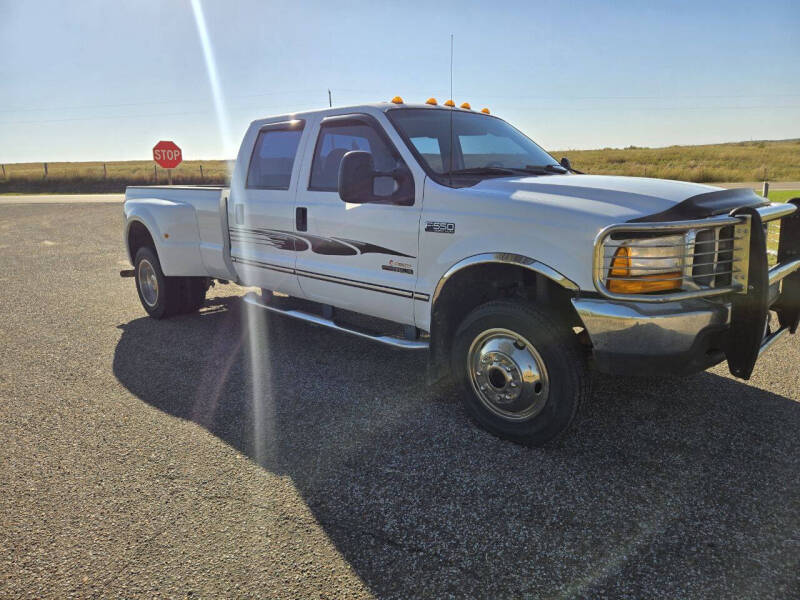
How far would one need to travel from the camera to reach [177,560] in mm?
2574

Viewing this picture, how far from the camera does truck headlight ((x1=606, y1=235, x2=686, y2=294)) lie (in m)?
3.02

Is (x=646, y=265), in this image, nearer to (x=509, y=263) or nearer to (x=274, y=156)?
(x=509, y=263)

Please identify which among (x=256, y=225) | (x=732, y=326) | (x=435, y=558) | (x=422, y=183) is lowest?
(x=435, y=558)

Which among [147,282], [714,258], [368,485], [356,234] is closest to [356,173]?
[356,234]

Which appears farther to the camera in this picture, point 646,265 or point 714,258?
point 714,258

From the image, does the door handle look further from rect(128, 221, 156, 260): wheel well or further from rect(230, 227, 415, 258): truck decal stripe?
rect(128, 221, 156, 260): wheel well

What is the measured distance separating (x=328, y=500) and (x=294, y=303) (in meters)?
4.11

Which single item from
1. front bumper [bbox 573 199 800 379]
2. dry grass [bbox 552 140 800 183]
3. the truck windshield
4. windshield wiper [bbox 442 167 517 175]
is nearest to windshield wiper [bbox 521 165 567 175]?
the truck windshield

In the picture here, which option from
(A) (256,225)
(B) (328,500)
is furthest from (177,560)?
(A) (256,225)

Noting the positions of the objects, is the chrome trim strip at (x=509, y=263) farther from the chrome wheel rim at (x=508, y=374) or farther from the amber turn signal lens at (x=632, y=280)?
the chrome wheel rim at (x=508, y=374)

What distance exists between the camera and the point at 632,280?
9.95 ft

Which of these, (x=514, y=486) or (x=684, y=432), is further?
(x=684, y=432)

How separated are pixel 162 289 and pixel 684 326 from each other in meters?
5.23

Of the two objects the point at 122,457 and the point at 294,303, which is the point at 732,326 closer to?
the point at 122,457
